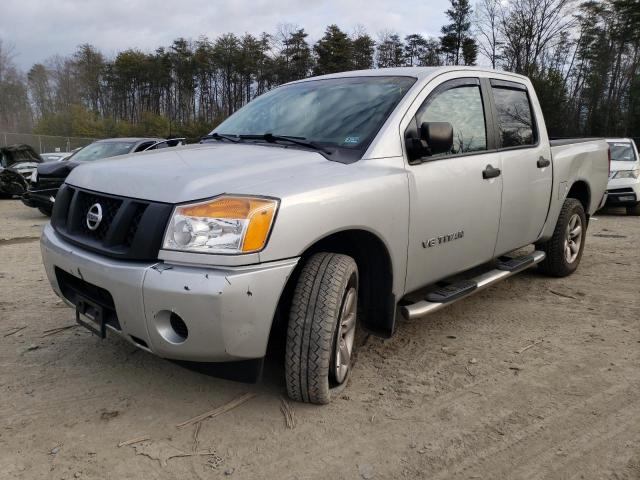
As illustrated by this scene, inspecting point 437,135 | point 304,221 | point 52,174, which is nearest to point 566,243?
point 437,135

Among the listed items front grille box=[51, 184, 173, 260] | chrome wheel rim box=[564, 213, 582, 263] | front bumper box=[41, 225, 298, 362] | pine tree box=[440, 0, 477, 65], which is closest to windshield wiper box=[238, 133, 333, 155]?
front bumper box=[41, 225, 298, 362]

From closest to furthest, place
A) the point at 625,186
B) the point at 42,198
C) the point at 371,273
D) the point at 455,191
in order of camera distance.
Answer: the point at 371,273, the point at 455,191, the point at 42,198, the point at 625,186

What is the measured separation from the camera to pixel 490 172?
3590mm

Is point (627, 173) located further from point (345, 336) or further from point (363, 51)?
point (363, 51)

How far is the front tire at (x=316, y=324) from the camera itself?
2451 millimetres

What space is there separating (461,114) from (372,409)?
6.90 ft

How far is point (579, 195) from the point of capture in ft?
17.6

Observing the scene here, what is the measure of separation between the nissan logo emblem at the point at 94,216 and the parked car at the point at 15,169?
42.4ft

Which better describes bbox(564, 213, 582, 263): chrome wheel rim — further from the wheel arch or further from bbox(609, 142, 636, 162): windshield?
bbox(609, 142, 636, 162): windshield

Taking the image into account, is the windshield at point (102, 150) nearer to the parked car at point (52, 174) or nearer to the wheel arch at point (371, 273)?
the parked car at point (52, 174)

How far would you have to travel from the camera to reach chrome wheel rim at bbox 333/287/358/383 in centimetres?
267

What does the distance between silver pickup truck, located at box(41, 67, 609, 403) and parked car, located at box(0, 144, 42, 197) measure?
495 inches

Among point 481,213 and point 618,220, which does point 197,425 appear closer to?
point 481,213

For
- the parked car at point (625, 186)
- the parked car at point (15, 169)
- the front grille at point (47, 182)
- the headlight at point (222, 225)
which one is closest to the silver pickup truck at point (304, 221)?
the headlight at point (222, 225)
